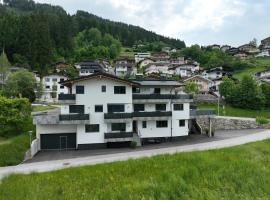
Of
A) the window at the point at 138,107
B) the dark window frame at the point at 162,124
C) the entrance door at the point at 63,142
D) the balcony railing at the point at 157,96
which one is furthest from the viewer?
the dark window frame at the point at 162,124

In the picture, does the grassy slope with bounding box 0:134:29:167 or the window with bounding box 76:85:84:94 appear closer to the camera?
the grassy slope with bounding box 0:134:29:167

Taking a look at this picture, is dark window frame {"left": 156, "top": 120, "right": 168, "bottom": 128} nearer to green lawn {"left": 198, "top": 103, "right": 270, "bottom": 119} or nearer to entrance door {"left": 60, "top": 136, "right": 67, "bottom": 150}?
entrance door {"left": 60, "top": 136, "right": 67, "bottom": 150}

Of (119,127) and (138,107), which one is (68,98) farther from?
(138,107)

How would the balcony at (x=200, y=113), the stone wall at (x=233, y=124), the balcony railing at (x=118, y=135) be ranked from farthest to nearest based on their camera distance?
the stone wall at (x=233, y=124)
the balcony at (x=200, y=113)
the balcony railing at (x=118, y=135)

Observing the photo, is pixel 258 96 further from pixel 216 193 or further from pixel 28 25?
pixel 28 25

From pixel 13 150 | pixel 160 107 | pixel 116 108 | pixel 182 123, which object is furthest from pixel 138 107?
pixel 13 150

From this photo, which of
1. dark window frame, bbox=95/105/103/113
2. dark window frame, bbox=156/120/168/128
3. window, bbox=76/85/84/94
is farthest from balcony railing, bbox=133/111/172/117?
window, bbox=76/85/84/94

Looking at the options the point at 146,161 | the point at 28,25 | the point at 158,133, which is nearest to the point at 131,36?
the point at 28,25

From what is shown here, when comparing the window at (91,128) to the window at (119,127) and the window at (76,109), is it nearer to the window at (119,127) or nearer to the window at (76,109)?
the window at (76,109)

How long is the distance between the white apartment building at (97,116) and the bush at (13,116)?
217cm

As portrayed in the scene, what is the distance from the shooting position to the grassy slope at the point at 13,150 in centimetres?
2264

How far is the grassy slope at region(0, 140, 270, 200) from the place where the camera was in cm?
1130

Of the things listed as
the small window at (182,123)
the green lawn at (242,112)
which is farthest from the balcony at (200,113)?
the green lawn at (242,112)

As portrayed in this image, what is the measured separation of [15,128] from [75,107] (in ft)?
24.6
